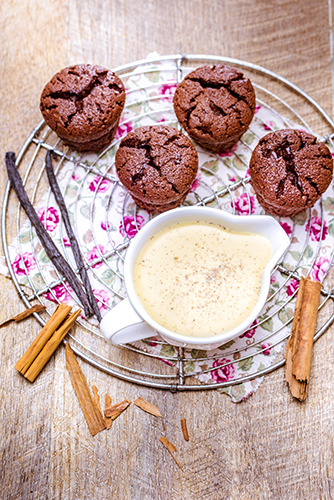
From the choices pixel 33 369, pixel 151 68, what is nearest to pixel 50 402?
pixel 33 369

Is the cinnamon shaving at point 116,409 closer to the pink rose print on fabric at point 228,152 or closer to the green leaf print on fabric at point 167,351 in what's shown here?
the green leaf print on fabric at point 167,351

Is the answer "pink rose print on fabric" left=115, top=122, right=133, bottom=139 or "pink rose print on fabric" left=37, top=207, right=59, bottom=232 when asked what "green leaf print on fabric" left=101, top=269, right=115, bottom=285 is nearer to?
"pink rose print on fabric" left=37, top=207, right=59, bottom=232

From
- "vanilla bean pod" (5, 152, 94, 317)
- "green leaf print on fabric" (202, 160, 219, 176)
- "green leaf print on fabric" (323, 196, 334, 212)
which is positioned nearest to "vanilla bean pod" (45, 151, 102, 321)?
"vanilla bean pod" (5, 152, 94, 317)

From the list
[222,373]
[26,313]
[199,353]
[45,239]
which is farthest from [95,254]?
[222,373]

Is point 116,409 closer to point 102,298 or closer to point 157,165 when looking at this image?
point 102,298

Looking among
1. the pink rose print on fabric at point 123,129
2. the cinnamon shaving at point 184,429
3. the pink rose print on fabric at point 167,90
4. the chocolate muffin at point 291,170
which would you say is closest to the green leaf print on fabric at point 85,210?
the pink rose print on fabric at point 123,129

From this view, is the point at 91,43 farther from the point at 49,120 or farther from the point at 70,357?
the point at 70,357
